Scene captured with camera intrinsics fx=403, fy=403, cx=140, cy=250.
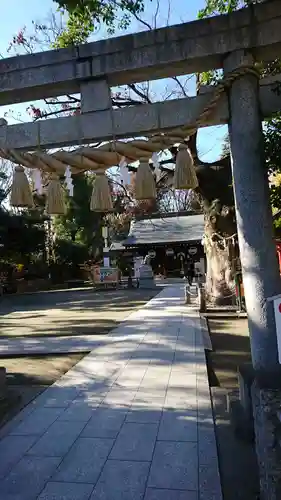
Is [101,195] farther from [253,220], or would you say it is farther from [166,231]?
[166,231]

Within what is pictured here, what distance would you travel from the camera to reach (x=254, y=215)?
353 cm

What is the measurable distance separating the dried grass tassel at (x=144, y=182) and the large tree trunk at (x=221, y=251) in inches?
327

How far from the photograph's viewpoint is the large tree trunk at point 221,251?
478 inches

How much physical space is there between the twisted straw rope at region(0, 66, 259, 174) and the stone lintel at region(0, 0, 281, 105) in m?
0.36

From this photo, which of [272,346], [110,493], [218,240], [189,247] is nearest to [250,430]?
[272,346]

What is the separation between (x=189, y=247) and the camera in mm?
28422

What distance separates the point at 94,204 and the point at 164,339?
4.74 meters

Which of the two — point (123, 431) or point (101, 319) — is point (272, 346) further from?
point (101, 319)

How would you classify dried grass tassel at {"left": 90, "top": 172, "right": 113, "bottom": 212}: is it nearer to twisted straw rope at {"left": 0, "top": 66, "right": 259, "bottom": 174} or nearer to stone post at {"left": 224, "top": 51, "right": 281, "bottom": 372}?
twisted straw rope at {"left": 0, "top": 66, "right": 259, "bottom": 174}

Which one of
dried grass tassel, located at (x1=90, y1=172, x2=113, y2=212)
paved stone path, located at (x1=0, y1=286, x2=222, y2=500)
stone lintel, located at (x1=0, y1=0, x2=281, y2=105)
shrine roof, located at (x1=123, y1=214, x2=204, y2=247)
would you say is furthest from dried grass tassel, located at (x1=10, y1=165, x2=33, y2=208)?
shrine roof, located at (x1=123, y1=214, x2=204, y2=247)

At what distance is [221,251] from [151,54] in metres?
9.31

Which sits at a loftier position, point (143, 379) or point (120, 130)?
point (120, 130)

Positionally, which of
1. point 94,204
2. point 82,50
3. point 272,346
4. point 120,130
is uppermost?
point 82,50

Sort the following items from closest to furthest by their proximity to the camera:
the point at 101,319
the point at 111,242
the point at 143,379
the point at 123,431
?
the point at 123,431 < the point at 143,379 < the point at 101,319 < the point at 111,242
